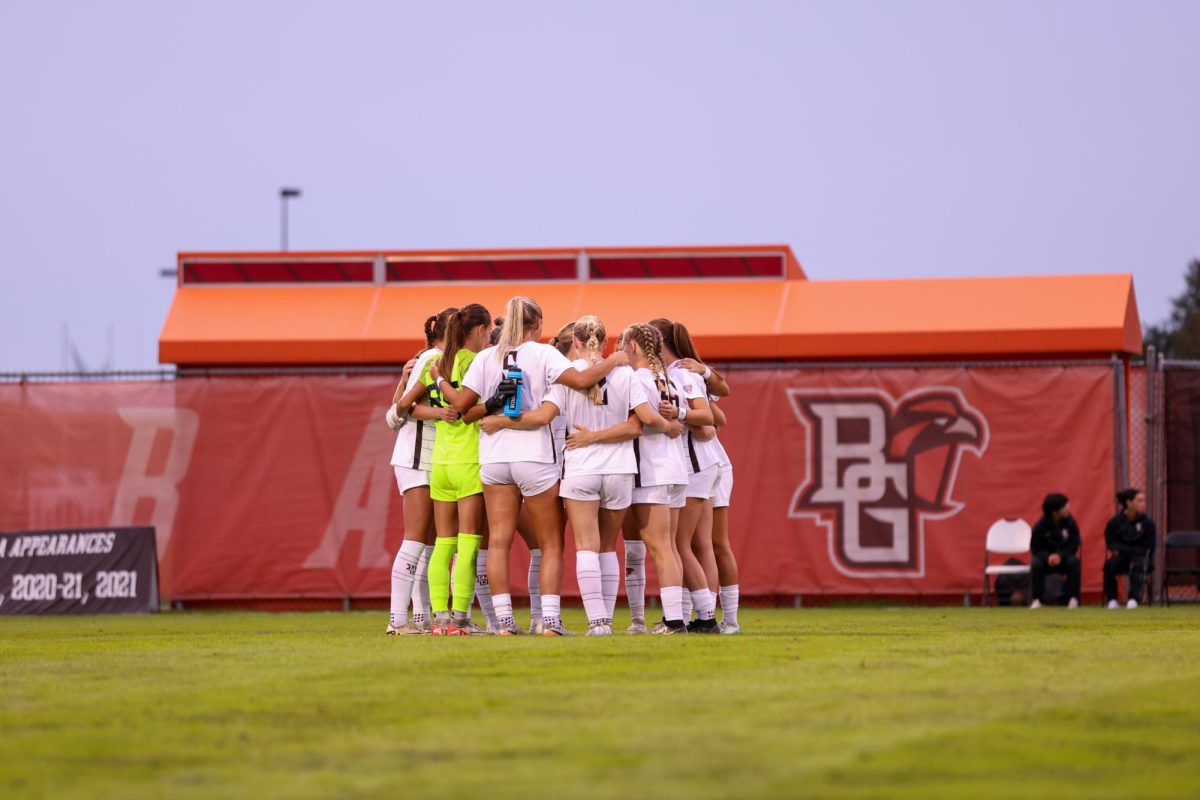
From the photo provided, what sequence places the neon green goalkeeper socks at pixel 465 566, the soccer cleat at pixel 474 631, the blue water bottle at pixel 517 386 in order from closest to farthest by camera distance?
1. the blue water bottle at pixel 517 386
2. the neon green goalkeeper socks at pixel 465 566
3. the soccer cleat at pixel 474 631

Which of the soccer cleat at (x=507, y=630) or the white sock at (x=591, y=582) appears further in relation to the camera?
the soccer cleat at (x=507, y=630)

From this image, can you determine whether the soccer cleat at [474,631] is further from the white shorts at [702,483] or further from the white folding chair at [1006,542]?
the white folding chair at [1006,542]

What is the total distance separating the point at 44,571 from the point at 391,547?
11.7ft

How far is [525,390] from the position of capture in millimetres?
Result: 11203

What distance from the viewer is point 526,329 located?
11281mm

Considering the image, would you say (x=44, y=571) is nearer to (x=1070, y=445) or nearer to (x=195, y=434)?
(x=195, y=434)

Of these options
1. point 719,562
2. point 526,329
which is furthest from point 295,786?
point 719,562

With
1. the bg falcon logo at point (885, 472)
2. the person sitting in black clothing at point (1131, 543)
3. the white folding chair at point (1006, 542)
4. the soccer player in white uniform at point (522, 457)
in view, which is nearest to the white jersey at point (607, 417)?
the soccer player in white uniform at point (522, 457)

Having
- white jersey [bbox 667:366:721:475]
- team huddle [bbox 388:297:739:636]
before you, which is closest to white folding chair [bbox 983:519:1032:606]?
team huddle [bbox 388:297:739:636]

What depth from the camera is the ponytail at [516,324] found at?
1122cm

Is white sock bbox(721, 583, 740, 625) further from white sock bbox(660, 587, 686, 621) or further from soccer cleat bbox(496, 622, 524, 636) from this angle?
soccer cleat bbox(496, 622, 524, 636)

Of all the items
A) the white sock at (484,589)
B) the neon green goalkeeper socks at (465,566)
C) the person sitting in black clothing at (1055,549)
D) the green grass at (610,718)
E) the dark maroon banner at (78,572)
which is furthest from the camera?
the dark maroon banner at (78,572)

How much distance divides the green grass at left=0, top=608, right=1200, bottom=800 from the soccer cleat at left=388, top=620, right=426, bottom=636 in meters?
0.89

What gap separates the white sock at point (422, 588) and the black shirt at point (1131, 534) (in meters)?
8.76
